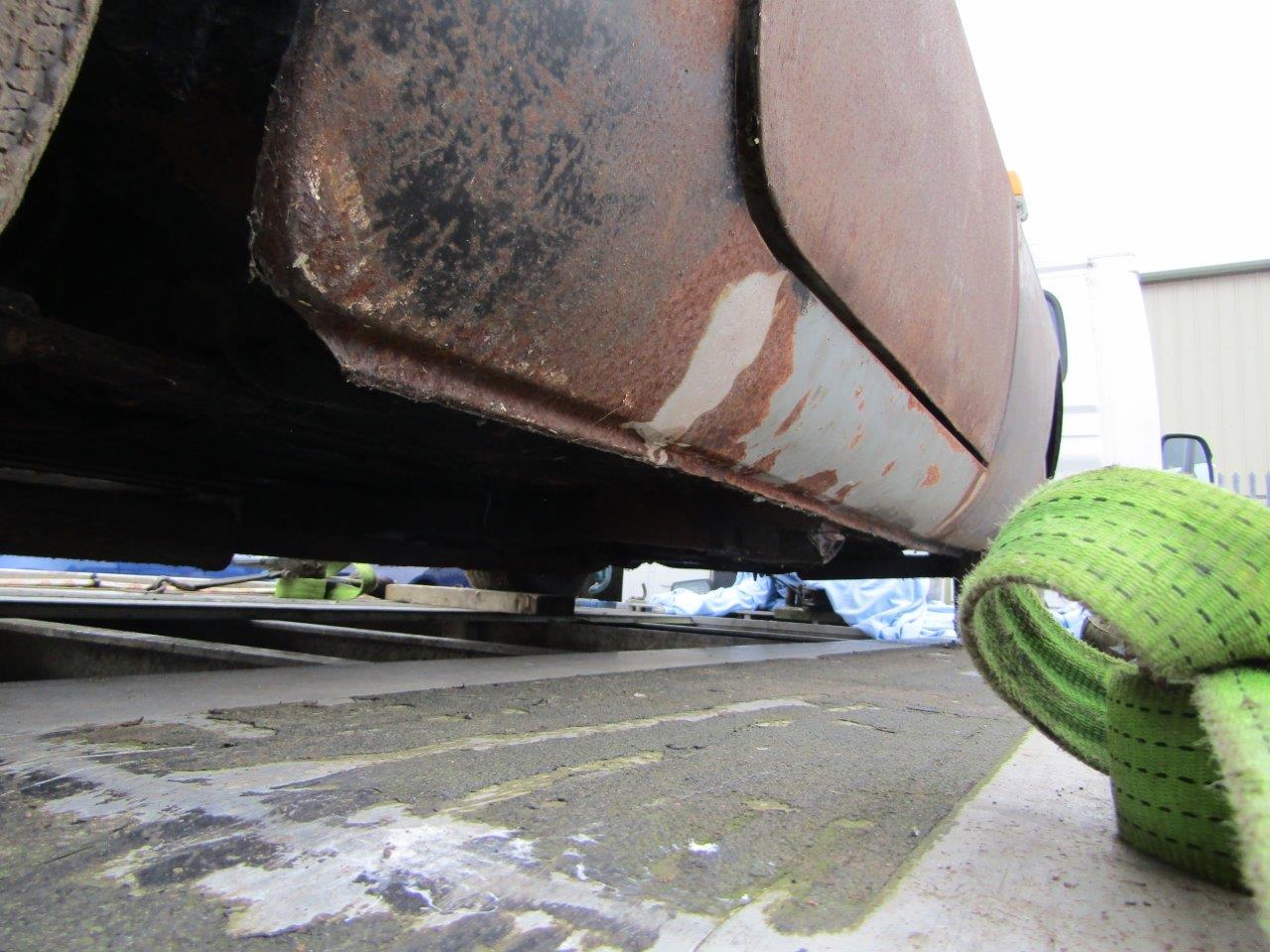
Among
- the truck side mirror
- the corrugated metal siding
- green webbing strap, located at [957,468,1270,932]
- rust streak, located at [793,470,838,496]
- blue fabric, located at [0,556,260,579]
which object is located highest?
the corrugated metal siding

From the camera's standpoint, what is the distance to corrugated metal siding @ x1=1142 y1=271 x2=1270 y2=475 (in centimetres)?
944

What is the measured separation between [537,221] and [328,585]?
405 cm

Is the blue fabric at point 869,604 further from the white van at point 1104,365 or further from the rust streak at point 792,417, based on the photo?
the rust streak at point 792,417

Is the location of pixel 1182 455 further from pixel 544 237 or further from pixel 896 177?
pixel 544 237

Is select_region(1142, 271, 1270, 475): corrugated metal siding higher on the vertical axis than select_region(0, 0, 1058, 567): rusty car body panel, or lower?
higher

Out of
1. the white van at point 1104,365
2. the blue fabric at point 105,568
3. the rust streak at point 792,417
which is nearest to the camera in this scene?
the rust streak at point 792,417

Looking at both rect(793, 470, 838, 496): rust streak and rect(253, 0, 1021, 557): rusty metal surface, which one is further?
rect(793, 470, 838, 496): rust streak

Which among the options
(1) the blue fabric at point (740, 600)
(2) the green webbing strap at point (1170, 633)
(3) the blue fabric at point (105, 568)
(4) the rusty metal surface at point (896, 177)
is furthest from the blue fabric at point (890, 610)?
(3) the blue fabric at point (105, 568)

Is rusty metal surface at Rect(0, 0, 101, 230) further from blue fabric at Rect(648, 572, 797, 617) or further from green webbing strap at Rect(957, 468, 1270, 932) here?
blue fabric at Rect(648, 572, 797, 617)

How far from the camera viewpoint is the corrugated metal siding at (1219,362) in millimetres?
9438

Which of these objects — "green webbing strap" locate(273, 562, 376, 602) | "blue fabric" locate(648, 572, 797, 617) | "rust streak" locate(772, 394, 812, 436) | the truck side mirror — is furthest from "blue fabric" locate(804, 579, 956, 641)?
"rust streak" locate(772, 394, 812, 436)

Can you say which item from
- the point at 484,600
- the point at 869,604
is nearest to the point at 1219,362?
the point at 869,604

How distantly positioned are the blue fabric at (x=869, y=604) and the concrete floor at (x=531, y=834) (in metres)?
2.71

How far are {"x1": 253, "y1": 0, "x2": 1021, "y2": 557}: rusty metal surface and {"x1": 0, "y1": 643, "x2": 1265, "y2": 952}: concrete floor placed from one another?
35 centimetres
